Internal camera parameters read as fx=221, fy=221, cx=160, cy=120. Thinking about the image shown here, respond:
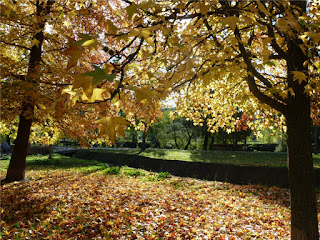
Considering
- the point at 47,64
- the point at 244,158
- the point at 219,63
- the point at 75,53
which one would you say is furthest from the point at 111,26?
the point at 244,158

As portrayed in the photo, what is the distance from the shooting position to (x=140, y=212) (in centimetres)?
571

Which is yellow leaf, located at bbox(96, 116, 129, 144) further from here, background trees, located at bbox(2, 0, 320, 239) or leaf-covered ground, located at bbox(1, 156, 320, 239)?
leaf-covered ground, located at bbox(1, 156, 320, 239)

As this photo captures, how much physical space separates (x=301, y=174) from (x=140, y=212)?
152 inches

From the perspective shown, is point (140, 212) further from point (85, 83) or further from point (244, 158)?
point (244, 158)

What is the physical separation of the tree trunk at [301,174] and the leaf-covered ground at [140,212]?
135 centimetres

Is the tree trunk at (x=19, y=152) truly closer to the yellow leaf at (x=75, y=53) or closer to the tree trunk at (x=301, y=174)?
the yellow leaf at (x=75, y=53)

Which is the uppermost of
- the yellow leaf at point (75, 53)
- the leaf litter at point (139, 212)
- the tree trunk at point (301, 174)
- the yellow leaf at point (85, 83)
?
the yellow leaf at point (75, 53)

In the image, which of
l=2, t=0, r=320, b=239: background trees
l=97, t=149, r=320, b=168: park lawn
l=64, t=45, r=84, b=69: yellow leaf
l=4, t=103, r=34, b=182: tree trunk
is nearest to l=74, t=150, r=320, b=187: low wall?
l=97, t=149, r=320, b=168: park lawn

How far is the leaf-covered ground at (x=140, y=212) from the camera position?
4.50 m

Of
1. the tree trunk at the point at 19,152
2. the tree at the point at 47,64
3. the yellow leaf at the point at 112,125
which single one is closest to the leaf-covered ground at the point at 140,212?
the tree trunk at the point at 19,152

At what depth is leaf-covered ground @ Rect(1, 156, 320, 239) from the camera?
4.50 metres

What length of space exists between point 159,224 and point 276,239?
2.40 m

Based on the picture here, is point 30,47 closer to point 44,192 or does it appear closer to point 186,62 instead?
point 44,192

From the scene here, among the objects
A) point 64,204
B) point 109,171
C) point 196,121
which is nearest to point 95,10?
point 196,121
